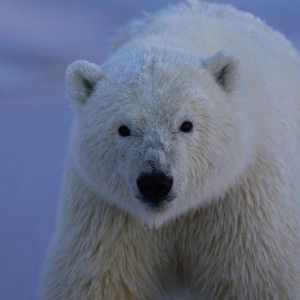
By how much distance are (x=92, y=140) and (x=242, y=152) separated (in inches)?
31.4

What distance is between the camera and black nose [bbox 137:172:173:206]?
4656 millimetres

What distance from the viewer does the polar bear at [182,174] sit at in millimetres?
4941

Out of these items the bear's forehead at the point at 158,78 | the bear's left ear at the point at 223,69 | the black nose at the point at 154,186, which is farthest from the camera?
the bear's left ear at the point at 223,69

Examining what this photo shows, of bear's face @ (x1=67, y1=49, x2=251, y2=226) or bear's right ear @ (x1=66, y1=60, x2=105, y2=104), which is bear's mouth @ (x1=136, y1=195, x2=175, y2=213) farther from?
bear's right ear @ (x1=66, y1=60, x2=105, y2=104)

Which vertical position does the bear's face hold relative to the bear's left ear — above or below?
below

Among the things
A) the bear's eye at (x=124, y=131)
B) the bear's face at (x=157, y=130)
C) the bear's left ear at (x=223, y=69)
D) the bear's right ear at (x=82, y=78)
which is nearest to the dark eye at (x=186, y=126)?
the bear's face at (x=157, y=130)

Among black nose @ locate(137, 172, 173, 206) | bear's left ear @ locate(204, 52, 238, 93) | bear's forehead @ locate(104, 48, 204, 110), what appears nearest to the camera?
black nose @ locate(137, 172, 173, 206)

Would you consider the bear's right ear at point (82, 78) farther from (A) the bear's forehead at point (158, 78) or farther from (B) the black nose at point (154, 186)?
(B) the black nose at point (154, 186)

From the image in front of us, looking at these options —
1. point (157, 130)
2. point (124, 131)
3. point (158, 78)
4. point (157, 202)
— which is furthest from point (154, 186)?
point (158, 78)

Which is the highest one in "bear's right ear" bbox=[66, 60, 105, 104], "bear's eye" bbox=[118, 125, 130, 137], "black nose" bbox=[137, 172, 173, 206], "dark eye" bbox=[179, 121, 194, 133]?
"bear's right ear" bbox=[66, 60, 105, 104]

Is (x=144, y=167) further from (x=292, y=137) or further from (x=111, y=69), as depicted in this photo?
(x=292, y=137)

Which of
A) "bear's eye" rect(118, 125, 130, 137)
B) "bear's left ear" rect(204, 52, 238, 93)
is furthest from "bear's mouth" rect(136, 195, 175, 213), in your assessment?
"bear's left ear" rect(204, 52, 238, 93)

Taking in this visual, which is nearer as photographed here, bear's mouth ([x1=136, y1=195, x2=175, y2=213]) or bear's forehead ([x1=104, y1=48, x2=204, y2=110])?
bear's mouth ([x1=136, y1=195, x2=175, y2=213])

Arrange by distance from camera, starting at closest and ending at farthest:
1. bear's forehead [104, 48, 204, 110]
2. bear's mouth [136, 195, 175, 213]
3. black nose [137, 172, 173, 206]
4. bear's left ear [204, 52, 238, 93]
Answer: black nose [137, 172, 173, 206] < bear's mouth [136, 195, 175, 213] < bear's forehead [104, 48, 204, 110] < bear's left ear [204, 52, 238, 93]
